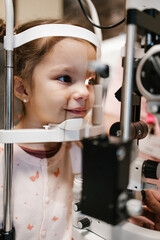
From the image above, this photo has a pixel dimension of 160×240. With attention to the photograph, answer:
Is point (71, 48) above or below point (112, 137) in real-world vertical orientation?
above

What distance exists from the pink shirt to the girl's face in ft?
0.61

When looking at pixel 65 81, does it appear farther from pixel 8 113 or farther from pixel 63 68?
pixel 8 113

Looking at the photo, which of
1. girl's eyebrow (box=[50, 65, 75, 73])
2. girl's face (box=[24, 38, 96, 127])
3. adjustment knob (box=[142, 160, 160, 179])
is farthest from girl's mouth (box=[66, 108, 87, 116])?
adjustment knob (box=[142, 160, 160, 179])

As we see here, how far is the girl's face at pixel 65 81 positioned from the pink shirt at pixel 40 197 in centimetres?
19

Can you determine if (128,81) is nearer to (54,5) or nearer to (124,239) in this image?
(124,239)

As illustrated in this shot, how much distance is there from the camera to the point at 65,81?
0.66 meters

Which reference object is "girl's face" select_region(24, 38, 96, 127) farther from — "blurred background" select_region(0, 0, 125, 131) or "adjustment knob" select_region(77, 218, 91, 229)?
"adjustment knob" select_region(77, 218, 91, 229)

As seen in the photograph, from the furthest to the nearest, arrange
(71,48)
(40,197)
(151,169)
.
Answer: (40,197) < (71,48) < (151,169)

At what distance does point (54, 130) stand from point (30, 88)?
6.1 inches

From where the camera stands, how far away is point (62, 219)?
0.82 meters

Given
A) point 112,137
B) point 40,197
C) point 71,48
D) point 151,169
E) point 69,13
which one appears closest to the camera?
point 112,137

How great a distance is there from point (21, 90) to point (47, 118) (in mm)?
115

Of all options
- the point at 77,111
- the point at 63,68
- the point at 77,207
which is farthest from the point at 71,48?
the point at 77,207

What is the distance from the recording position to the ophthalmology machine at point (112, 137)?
1.21ft
